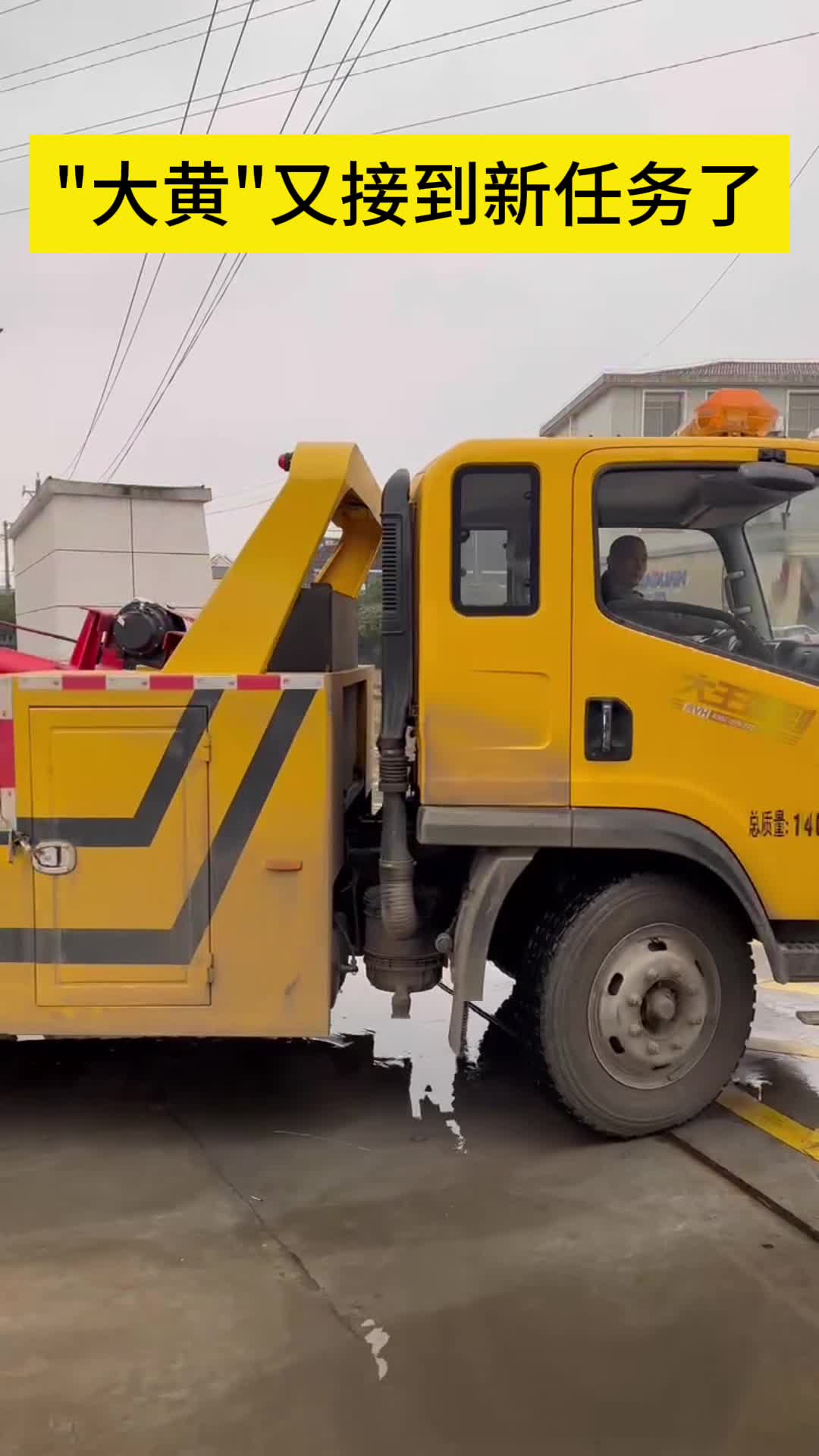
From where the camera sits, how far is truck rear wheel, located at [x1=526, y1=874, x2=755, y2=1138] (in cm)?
391

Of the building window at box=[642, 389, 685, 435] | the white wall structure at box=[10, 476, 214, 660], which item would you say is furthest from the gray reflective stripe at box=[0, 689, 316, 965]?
the building window at box=[642, 389, 685, 435]

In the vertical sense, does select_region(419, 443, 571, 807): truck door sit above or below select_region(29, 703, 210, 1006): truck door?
above

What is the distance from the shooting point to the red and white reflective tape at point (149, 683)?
3.86 metres

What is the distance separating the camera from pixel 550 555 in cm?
379

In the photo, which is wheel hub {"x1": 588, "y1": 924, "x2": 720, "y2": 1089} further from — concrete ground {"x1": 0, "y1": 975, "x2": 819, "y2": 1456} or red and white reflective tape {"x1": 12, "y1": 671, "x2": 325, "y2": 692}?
red and white reflective tape {"x1": 12, "y1": 671, "x2": 325, "y2": 692}

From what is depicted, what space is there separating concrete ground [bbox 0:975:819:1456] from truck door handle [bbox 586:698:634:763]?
1.45 meters

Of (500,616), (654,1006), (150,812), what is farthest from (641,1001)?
(150,812)

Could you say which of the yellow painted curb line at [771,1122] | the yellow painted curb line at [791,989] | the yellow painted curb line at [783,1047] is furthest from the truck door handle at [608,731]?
the yellow painted curb line at [791,989]

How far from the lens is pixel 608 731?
149 inches

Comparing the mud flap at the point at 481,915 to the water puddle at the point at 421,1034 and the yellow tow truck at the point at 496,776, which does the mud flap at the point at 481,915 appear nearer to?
the yellow tow truck at the point at 496,776

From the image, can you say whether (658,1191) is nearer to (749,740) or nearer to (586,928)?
(586,928)

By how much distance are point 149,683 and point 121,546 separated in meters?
9.50

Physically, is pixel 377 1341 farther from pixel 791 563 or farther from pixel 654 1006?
pixel 791 563

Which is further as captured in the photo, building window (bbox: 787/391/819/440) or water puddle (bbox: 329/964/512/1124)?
building window (bbox: 787/391/819/440)
